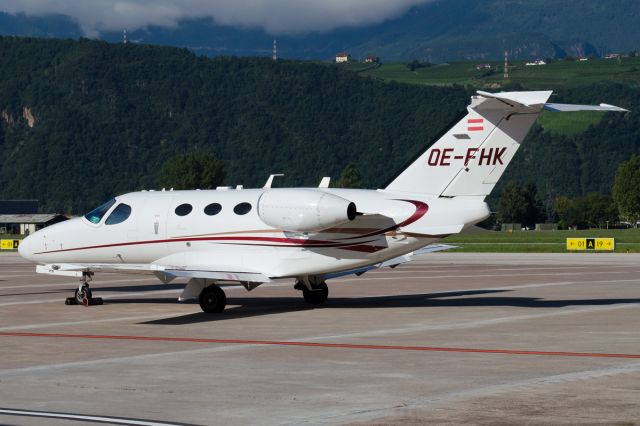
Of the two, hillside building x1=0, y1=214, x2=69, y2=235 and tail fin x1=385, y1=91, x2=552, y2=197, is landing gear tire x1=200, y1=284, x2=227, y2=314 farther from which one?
hillside building x1=0, y1=214, x2=69, y2=235

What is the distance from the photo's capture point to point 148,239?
30641 millimetres

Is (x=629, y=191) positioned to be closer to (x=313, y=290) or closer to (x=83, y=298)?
(x=313, y=290)

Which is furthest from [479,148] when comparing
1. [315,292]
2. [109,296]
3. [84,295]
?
[109,296]

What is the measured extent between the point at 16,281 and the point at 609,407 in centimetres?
3405

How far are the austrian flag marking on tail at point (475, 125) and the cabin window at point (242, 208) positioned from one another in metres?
5.90

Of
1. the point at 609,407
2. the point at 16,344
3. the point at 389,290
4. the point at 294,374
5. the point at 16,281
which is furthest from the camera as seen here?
the point at 16,281

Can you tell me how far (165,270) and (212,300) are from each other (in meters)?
2.00

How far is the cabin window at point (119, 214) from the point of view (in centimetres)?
3122

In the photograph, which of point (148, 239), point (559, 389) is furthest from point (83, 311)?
point (559, 389)

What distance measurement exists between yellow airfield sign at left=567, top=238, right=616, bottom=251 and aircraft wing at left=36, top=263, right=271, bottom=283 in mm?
50344

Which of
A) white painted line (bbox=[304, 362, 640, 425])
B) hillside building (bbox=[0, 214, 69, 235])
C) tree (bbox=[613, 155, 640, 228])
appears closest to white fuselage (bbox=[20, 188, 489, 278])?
white painted line (bbox=[304, 362, 640, 425])

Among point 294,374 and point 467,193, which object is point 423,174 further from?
point 294,374

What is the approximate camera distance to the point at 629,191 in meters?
190

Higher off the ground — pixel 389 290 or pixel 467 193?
pixel 467 193
